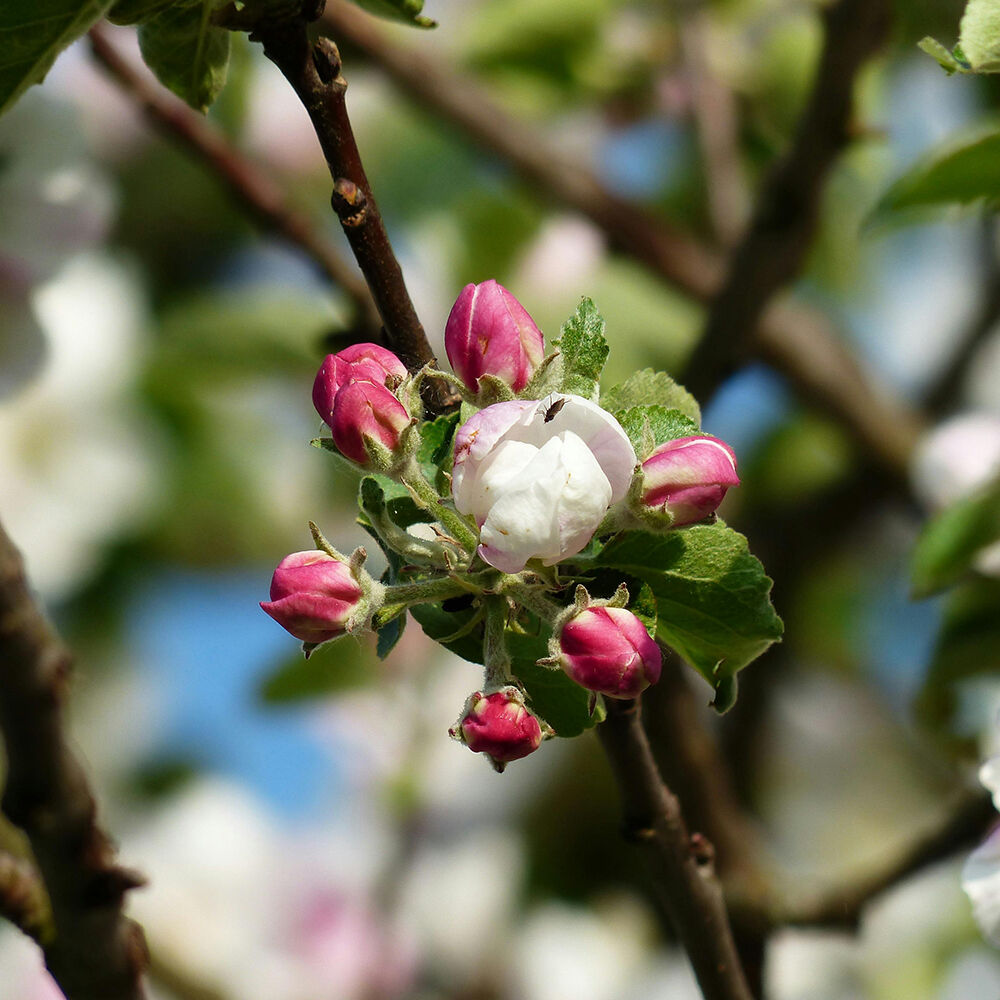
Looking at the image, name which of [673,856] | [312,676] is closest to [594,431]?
[673,856]

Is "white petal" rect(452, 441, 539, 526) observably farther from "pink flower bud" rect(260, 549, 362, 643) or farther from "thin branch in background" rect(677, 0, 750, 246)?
"thin branch in background" rect(677, 0, 750, 246)

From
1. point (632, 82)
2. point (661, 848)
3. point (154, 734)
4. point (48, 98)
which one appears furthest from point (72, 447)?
point (661, 848)

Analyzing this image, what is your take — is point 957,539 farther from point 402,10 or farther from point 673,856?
point 402,10

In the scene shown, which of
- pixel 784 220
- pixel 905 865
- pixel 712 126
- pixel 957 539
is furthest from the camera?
pixel 712 126

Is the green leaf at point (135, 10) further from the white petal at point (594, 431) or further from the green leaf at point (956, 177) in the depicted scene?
the green leaf at point (956, 177)

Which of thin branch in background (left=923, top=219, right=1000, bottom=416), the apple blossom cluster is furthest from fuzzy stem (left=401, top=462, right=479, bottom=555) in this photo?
thin branch in background (left=923, top=219, right=1000, bottom=416)

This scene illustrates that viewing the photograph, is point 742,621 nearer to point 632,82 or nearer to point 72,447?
point 632,82
